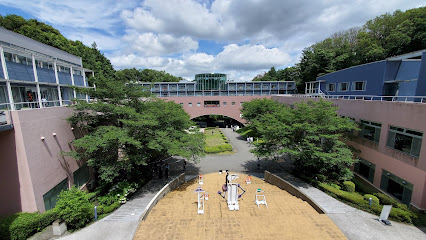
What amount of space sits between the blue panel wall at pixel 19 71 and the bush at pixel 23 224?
8.95 meters

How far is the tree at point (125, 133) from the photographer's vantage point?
1192 centimetres

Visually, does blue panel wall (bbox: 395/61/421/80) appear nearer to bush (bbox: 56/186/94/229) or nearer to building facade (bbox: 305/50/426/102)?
building facade (bbox: 305/50/426/102)

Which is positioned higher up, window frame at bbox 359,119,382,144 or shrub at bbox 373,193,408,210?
window frame at bbox 359,119,382,144

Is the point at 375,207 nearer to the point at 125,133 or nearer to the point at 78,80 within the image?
the point at 125,133

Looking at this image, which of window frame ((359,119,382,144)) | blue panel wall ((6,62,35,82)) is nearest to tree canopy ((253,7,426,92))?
window frame ((359,119,382,144))

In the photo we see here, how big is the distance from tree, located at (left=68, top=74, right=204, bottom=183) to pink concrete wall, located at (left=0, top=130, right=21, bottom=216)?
276cm

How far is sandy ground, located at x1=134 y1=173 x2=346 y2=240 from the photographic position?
841cm

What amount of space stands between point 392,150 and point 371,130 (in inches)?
87.3

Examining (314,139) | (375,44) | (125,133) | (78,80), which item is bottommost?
(314,139)

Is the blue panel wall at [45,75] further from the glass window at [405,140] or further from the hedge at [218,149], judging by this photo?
the glass window at [405,140]

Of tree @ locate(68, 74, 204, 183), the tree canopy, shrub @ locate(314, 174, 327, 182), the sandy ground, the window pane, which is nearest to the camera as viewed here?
the sandy ground

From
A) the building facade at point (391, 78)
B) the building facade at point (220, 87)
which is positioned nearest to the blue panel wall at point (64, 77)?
the building facade at point (220, 87)

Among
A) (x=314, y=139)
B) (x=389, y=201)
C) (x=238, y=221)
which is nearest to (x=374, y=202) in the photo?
(x=389, y=201)

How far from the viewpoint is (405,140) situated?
11773 millimetres
